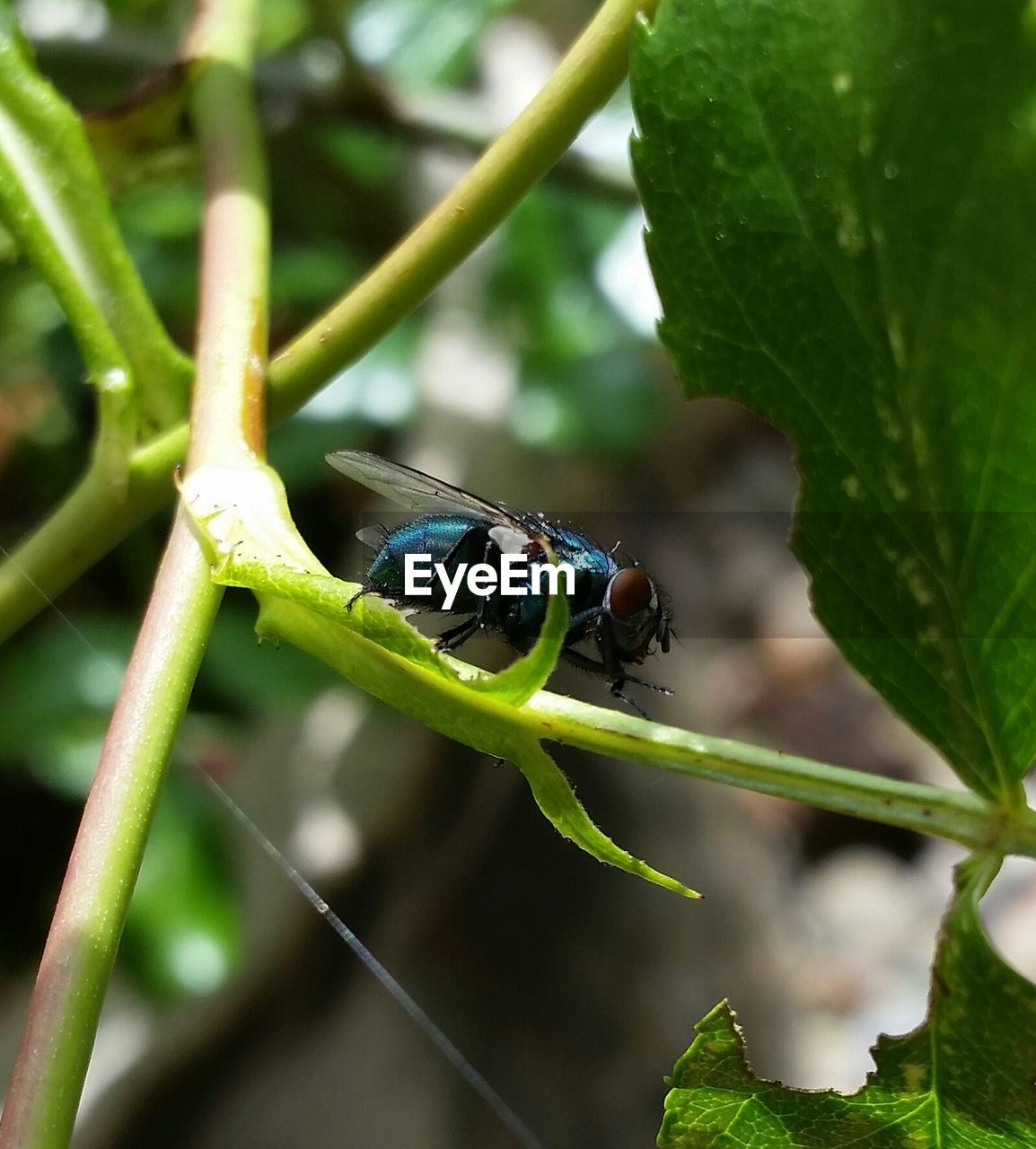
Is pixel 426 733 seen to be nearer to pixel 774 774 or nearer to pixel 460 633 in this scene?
pixel 460 633

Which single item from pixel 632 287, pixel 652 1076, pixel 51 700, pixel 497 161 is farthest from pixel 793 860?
pixel 497 161

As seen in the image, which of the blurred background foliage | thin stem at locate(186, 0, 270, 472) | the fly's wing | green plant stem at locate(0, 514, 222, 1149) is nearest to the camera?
green plant stem at locate(0, 514, 222, 1149)

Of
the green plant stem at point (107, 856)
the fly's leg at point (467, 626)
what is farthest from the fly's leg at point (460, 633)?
the green plant stem at point (107, 856)

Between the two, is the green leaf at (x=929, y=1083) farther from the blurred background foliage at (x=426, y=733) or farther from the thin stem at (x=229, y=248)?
the thin stem at (x=229, y=248)

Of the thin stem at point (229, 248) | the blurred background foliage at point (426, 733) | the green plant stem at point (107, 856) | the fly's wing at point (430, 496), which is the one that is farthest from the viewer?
the blurred background foliage at point (426, 733)

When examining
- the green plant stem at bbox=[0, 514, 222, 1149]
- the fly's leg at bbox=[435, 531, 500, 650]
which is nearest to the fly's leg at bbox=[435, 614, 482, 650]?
the fly's leg at bbox=[435, 531, 500, 650]

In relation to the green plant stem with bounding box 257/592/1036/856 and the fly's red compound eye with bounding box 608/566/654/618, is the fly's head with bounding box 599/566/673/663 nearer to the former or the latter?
the fly's red compound eye with bounding box 608/566/654/618
